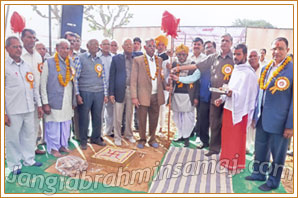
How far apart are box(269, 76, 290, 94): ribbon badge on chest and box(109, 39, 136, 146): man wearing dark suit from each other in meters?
2.65

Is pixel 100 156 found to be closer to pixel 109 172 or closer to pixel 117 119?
pixel 109 172

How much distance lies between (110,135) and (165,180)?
2.26m

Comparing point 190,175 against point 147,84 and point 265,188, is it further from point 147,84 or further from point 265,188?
point 147,84

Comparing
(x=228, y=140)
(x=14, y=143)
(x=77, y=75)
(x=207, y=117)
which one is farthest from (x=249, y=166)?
(x=14, y=143)

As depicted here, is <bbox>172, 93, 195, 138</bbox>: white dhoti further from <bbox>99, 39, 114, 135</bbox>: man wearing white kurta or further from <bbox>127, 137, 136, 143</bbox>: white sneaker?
<bbox>99, 39, 114, 135</bbox>: man wearing white kurta

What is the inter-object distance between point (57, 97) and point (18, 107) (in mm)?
732

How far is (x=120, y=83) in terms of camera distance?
4.54 m

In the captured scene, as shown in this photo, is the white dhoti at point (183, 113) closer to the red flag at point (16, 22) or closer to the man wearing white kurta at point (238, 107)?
the man wearing white kurta at point (238, 107)

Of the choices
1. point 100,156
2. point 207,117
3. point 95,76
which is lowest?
point 100,156

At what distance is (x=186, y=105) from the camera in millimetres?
4727

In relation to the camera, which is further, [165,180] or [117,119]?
[117,119]

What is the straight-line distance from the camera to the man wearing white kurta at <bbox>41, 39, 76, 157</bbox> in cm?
387

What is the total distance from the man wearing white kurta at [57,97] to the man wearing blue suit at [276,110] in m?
3.14

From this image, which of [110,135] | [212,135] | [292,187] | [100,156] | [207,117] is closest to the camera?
[292,187]
